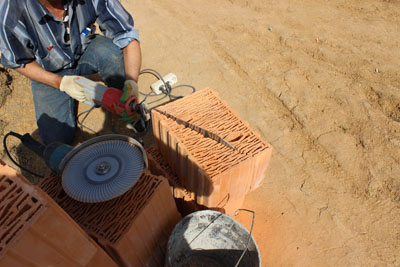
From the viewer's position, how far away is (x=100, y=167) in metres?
1.73

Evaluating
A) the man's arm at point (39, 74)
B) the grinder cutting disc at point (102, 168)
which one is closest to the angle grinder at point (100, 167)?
the grinder cutting disc at point (102, 168)

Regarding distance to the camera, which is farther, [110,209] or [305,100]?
[305,100]

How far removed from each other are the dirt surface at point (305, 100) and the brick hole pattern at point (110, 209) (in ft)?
4.44

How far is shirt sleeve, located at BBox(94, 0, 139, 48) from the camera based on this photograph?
3078 millimetres

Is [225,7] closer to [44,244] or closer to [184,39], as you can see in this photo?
[184,39]

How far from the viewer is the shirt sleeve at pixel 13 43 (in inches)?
101

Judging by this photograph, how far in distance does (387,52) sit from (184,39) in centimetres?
344

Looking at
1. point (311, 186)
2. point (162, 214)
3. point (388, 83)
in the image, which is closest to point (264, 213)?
point (311, 186)

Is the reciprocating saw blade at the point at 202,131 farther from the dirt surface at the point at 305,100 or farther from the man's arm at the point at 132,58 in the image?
the man's arm at the point at 132,58

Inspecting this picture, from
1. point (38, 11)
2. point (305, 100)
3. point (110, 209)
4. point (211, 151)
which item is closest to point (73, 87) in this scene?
point (38, 11)

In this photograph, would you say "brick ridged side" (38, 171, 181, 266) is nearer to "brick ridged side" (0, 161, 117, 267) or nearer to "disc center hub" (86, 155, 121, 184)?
"disc center hub" (86, 155, 121, 184)

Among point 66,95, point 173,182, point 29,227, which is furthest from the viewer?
point 66,95

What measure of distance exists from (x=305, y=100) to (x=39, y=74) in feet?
11.2

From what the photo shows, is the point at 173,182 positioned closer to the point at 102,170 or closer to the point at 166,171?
the point at 166,171
